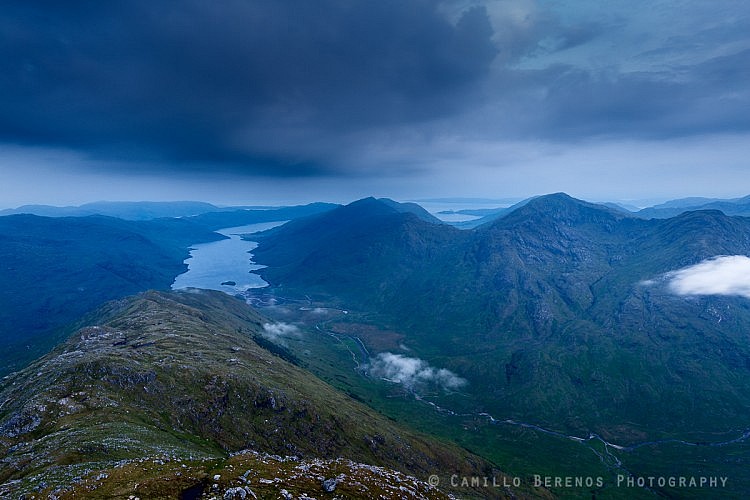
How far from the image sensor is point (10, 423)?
109688 millimetres

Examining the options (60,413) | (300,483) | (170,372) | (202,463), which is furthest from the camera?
(170,372)

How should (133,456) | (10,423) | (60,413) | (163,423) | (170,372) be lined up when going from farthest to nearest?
1. (170,372)
2. (163,423)
3. (60,413)
4. (10,423)
5. (133,456)

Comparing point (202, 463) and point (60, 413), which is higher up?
point (202, 463)

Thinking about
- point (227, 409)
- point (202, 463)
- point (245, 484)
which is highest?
point (245, 484)

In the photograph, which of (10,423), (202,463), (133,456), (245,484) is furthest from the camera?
(10,423)

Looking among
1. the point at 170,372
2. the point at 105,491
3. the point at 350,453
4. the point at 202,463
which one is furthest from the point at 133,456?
the point at 350,453

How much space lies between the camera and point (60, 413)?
388 feet

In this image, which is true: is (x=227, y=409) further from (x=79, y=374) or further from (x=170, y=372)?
(x=79, y=374)

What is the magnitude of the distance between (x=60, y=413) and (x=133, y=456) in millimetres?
51415

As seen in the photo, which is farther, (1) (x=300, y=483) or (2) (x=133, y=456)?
(2) (x=133, y=456)

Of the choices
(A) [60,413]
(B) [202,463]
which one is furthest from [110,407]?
(B) [202,463]

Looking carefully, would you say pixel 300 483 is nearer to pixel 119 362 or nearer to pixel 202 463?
pixel 202 463

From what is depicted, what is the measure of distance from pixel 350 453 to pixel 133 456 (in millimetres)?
112376

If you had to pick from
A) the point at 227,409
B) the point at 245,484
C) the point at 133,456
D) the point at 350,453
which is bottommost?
the point at 350,453
